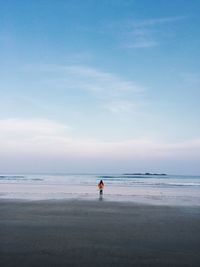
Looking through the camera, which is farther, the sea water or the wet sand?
the sea water

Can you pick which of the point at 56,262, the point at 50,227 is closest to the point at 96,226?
the point at 50,227

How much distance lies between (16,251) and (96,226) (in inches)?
211

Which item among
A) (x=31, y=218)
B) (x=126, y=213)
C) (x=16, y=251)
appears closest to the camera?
(x=16, y=251)

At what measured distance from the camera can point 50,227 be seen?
47.0 ft

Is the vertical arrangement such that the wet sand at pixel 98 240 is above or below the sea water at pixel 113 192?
below

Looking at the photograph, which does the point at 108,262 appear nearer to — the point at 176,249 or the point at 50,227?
the point at 176,249

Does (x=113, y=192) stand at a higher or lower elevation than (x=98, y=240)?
higher

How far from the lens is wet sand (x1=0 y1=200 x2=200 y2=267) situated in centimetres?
905

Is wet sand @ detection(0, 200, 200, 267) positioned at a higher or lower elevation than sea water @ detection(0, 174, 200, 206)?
lower

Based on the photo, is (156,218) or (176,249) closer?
(176,249)

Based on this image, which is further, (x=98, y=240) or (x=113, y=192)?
(x=113, y=192)

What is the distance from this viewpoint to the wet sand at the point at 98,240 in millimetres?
9055

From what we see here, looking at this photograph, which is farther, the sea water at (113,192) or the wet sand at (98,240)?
the sea water at (113,192)

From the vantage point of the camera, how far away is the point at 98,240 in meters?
11.7
